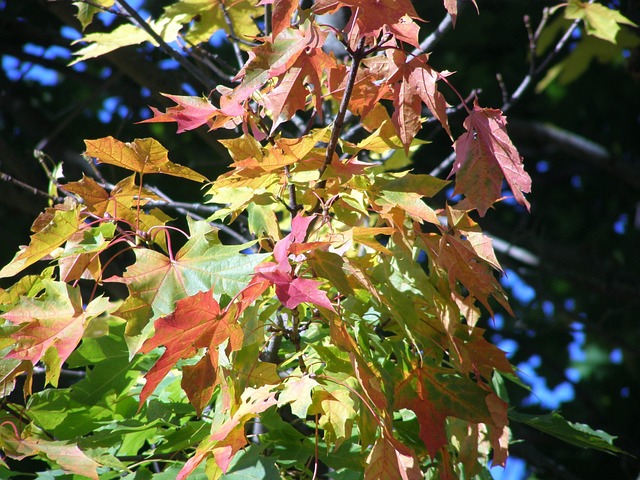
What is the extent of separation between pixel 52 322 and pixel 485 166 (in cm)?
62

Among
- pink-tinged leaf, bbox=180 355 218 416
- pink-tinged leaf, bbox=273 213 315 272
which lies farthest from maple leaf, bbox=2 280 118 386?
pink-tinged leaf, bbox=273 213 315 272

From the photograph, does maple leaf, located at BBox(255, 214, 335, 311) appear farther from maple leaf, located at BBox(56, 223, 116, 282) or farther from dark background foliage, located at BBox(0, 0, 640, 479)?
dark background foliage, located at BBox(0, 0, 640, 479)

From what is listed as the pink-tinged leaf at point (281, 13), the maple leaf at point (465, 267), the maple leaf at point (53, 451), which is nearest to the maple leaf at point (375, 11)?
the pink-tinged leaf at point (281, 13)

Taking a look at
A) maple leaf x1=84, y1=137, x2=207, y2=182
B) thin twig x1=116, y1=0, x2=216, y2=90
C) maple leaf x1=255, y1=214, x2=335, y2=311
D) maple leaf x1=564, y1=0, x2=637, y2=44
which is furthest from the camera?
maple leaf x1=564, y1=0, x2=637, y2=44

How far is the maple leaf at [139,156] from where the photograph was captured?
3.38 feet

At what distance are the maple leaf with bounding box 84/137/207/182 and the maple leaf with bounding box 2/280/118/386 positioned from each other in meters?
0.20

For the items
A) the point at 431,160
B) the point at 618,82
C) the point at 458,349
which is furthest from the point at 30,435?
the point at 618,82

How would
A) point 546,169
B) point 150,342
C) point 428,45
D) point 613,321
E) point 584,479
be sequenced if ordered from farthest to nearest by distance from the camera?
1. point 546,169
2. point 613,321
3. point 584,479
4. point 428,45
5. point 150,342

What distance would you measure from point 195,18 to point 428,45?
22.0 inches

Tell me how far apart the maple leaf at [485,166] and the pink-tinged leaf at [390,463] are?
1.06 ft

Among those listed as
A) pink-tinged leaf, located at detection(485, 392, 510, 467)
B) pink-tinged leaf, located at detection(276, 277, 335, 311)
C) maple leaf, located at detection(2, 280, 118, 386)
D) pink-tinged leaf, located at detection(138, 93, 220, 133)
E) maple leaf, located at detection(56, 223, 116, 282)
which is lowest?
pink-tinged leaf, located at detection(485, 392, 510, 467)

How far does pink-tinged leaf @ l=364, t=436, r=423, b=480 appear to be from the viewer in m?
0.89

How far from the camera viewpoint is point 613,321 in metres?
3.90

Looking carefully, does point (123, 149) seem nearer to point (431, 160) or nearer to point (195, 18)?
point (195, 18)
